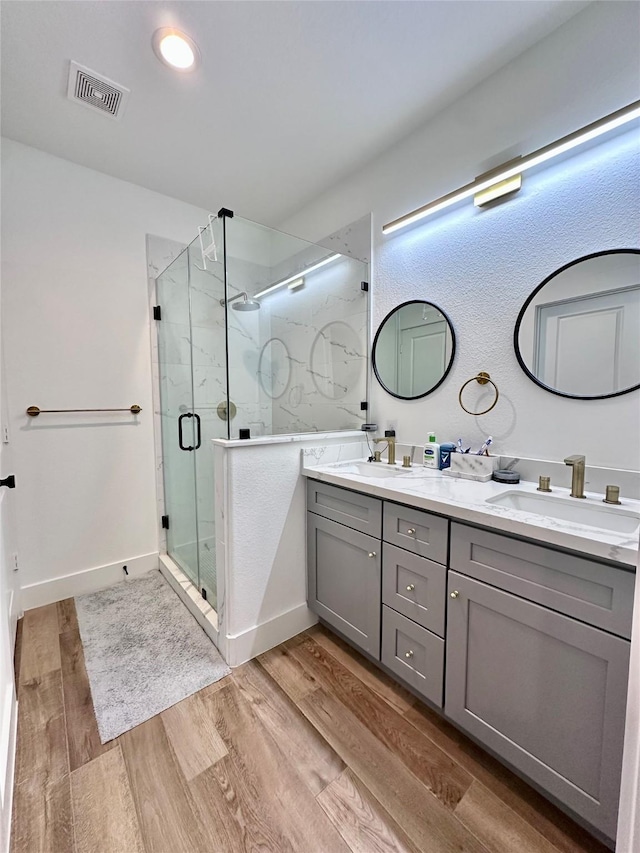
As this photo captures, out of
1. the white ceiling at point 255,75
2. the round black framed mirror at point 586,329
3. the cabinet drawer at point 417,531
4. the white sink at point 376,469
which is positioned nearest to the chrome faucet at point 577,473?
the round black framed mirror at point 586,329

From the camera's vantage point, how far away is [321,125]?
1845 millimetres

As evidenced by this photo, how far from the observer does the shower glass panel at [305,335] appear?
6.68 feet

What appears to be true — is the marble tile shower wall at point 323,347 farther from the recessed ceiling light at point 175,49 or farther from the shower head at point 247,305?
the recessed ceiling light at point 175,49

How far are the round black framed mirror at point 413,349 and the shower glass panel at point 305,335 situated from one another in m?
0.15

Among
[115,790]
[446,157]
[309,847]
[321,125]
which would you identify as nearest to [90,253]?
[321,125]

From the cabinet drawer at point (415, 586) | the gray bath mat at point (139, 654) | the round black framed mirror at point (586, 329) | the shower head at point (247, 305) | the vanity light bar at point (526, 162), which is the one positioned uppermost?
the vanity light bar at point (526, 162)

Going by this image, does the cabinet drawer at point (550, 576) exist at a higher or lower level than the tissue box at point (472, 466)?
lower

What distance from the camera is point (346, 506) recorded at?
164 cm

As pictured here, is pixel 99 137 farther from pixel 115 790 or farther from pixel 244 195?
pixel 115 790

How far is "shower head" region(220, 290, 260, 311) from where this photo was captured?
1.88m

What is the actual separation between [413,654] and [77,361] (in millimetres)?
2468

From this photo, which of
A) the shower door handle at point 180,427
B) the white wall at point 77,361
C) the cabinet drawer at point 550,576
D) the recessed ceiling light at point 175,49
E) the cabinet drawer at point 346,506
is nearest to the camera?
the cabinet drawer at point 550,576

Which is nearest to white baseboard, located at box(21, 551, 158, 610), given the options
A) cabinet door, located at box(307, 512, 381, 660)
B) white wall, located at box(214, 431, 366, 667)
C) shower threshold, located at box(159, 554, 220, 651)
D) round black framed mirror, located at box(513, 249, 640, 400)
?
shower threshold, located at box(159, 554, 220, 651)

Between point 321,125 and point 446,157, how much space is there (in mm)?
692
